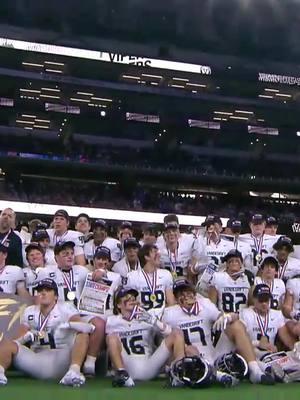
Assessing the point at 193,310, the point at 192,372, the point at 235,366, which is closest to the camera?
the point at 192,372

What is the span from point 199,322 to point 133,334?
56cm

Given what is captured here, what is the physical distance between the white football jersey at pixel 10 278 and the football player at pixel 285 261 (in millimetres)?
2561

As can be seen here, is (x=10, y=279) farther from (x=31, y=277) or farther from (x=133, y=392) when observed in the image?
(x=133, y=392)

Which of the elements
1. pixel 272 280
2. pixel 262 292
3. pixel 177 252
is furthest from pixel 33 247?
pixel 272 280

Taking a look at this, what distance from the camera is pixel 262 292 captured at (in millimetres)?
6094

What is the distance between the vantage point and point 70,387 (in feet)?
17.6

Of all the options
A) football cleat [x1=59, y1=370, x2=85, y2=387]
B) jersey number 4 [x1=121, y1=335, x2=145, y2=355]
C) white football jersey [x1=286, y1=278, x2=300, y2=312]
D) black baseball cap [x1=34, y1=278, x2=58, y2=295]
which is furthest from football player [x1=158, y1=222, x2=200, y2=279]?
football cleat [x1=59, y1=370, x2=85, y2=387]

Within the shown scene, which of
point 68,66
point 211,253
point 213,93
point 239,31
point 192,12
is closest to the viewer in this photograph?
point 211,253

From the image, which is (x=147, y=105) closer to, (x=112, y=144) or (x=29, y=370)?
(x=112, y=144)

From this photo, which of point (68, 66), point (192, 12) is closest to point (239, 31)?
point (192, 12)

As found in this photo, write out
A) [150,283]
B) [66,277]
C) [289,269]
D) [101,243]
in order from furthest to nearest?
1. [101,243]
2. [289,269]
3. [150,283]
4. [66,277]

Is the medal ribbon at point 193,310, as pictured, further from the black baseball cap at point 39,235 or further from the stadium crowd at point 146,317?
the black baseball cap at point 39,235

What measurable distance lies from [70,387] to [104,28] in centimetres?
1651

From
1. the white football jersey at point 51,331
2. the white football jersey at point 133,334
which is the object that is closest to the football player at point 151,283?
the white football jersey at point 133,334
